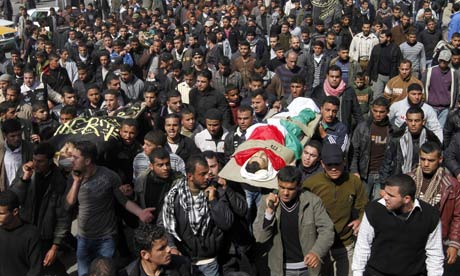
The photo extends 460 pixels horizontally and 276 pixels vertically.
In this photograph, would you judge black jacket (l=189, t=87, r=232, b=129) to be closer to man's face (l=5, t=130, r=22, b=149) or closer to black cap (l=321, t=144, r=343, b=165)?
man's face (l=5, t=130, r=22, b=149)

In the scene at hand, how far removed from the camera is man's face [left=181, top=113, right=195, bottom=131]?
820cm

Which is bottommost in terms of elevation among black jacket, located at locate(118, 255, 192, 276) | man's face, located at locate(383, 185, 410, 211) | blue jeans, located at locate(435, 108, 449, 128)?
blue jeans, located at locate(435, 108, 449, 128)

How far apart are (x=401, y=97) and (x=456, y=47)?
2614 millimetres

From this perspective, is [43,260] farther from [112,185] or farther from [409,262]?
[409,262]

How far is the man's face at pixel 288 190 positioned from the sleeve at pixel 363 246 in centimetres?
59

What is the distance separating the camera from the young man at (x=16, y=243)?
5422mm

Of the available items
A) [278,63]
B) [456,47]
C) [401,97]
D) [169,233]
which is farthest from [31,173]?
[456,47]

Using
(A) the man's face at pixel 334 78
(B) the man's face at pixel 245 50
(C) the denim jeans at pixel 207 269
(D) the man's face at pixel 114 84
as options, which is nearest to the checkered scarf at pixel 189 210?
(C) the denim jeans at pixel 207 269

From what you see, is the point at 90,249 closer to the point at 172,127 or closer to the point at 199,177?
the point at 199,177

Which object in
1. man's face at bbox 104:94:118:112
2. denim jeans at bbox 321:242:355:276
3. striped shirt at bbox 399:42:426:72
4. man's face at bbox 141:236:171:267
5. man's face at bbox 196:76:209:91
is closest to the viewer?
man's face at bbox 141:236:171:267

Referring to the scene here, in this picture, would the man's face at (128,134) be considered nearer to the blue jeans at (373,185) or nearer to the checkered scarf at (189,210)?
the checkered scarf at (189,210)

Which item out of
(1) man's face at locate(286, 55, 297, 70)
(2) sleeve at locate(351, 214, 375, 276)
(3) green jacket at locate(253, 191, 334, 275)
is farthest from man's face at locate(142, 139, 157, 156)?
(1) man's face at locate(286, 55, 297, 70)

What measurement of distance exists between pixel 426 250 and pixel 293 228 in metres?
1.07

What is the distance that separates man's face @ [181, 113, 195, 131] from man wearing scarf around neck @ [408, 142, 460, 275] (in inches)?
125
